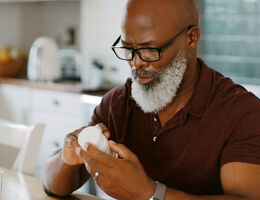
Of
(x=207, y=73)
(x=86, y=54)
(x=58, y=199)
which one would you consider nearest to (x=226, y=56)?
(x=86, y=54)

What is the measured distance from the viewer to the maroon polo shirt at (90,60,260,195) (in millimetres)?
1092

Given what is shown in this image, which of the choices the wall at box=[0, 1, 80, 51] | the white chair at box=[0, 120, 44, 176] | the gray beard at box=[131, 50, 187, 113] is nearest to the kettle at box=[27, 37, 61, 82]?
the wall at box=[0, 1, 80, 51]

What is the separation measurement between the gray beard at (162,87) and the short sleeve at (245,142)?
203 mm

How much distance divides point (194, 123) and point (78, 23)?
287 centimetres

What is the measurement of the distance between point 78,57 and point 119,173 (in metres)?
2.83

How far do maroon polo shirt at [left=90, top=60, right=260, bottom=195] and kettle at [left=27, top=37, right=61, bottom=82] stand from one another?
221 cm

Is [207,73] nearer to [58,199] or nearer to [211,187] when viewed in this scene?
[211,187]

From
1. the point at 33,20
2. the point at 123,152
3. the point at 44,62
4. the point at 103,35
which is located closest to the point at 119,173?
the point at 123,152

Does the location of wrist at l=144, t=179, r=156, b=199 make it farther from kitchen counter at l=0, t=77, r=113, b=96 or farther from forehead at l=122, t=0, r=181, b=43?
kitchen counter at l=0, t=77, r=113, b=96

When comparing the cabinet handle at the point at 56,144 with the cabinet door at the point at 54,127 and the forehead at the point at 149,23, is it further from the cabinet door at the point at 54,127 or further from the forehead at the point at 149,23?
the forehead at the point at 149,23

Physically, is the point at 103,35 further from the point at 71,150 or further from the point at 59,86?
the point at 71,150

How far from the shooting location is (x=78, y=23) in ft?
12.8

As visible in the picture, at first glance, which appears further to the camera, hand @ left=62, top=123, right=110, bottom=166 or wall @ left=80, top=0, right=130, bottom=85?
wall @ left=80, top=0, right=130, bottom=85

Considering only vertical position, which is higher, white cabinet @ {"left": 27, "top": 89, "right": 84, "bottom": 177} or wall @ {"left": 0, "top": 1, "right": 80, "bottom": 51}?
wall @ {"left": 0, "top": 1, "right": 80, "bottom": 51}
